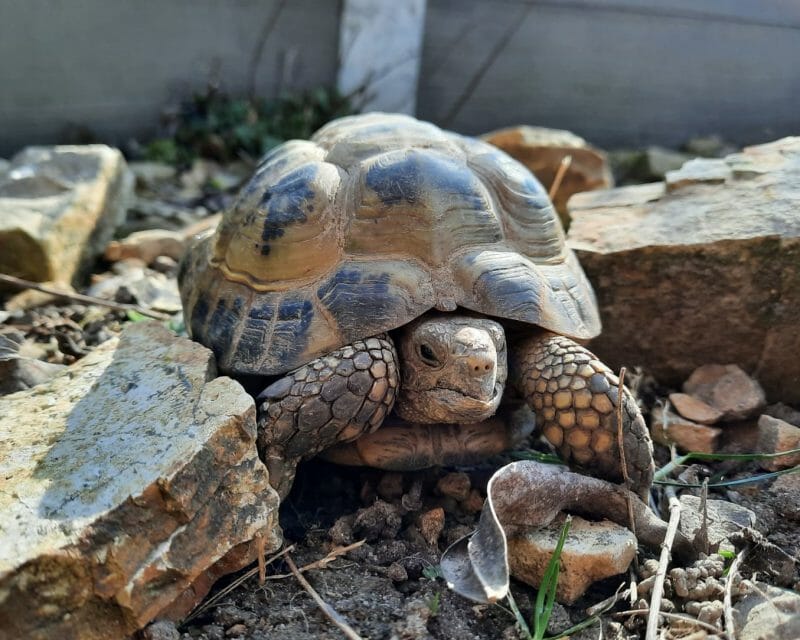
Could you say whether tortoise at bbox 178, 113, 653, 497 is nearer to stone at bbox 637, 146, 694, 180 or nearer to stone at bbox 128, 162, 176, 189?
stone at bbox 128, 162, 176, 189

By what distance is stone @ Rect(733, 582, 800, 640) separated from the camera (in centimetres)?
160

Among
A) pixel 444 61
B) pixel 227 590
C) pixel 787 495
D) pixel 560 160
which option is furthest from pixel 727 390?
pixel 444 61

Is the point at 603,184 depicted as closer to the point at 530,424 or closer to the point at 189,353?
the point at 530,424

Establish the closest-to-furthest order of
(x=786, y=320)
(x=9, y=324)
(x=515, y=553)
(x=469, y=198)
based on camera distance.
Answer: (x=515, y=553) → (x=469, y=198) → (x=786, y=320) → (x=9, y=324)

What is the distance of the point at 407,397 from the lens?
2.26m

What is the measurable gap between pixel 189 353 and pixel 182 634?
85cm

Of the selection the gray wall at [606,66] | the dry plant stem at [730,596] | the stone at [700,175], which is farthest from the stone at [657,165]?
the dry plant stem at [730,596]

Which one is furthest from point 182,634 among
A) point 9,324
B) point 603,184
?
point 603,184

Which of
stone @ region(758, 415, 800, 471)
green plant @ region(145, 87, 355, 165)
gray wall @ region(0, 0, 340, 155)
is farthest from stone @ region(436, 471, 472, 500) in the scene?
gray wall @ region(0, 0, 340, 155)

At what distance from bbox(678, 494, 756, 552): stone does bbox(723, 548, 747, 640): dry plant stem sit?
0.07 meters

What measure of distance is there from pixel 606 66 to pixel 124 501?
5708 mm

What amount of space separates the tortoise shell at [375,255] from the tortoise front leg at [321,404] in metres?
0.07

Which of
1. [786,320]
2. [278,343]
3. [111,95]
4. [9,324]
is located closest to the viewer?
[278,343]

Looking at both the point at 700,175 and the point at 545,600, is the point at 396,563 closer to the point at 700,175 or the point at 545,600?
the point at 545,600
